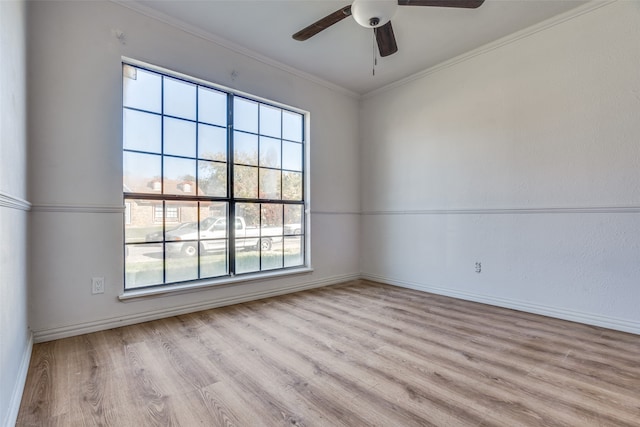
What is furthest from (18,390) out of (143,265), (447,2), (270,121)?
(447,2)

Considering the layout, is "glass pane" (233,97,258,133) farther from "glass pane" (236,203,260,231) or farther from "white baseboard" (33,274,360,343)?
"white baseboard" (33,274,360,343)

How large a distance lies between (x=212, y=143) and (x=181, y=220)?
0.83 m

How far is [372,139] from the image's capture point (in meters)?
4.27

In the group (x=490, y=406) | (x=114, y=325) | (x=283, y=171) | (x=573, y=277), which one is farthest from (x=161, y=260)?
(x=573, y=277)

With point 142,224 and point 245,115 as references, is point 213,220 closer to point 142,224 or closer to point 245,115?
point 142,224

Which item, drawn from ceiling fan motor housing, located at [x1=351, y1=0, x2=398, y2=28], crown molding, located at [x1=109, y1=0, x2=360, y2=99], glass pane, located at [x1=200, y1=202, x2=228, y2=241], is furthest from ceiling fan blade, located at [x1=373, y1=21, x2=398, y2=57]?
glass pane, located at [x1=200, y1=202, x2=228, y2=241]

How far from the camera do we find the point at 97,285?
235cm

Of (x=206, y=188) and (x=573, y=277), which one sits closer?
(x=573, y=277)

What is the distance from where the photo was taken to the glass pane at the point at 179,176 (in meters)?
2.74

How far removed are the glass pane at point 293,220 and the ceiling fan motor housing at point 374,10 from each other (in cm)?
221

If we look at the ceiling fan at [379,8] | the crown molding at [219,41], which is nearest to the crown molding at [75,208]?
the crown molding at [219,41]

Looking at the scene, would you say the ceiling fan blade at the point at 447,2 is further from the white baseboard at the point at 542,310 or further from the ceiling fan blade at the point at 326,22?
the white baseboard at the point at 542,310

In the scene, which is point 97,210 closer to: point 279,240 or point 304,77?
point 279,240

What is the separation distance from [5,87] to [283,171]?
Result: 2496 millimetres
